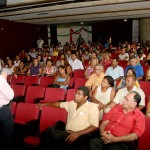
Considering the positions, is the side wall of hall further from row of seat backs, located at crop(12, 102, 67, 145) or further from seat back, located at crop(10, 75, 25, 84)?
row of seat backs, located at crop(12, 102, 67, 145)

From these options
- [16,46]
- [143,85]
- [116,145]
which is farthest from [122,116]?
[16,46]

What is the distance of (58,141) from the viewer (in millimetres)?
2596

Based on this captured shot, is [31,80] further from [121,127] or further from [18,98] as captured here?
[121,127]

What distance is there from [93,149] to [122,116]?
1.56ft

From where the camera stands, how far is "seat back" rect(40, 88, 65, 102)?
4.00 meters

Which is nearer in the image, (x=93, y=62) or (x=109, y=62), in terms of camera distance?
(x=93, y=62)

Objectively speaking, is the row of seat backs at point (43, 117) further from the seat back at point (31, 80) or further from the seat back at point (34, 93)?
the seat back at point (31, 80)

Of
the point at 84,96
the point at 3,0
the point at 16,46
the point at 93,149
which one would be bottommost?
the point at 93,149

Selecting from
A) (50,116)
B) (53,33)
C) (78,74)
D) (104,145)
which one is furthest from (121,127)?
(53,33)

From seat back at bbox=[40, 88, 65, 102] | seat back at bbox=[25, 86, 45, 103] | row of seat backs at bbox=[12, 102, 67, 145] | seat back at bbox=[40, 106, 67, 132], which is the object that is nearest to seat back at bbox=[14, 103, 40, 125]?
row of seat backs at bbox=[12, 102, 67, 145]

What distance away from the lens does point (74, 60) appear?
22.7ft

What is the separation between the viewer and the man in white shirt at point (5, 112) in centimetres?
294

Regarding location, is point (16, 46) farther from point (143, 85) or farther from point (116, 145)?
point (116, 145)

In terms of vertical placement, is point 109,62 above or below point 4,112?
above
